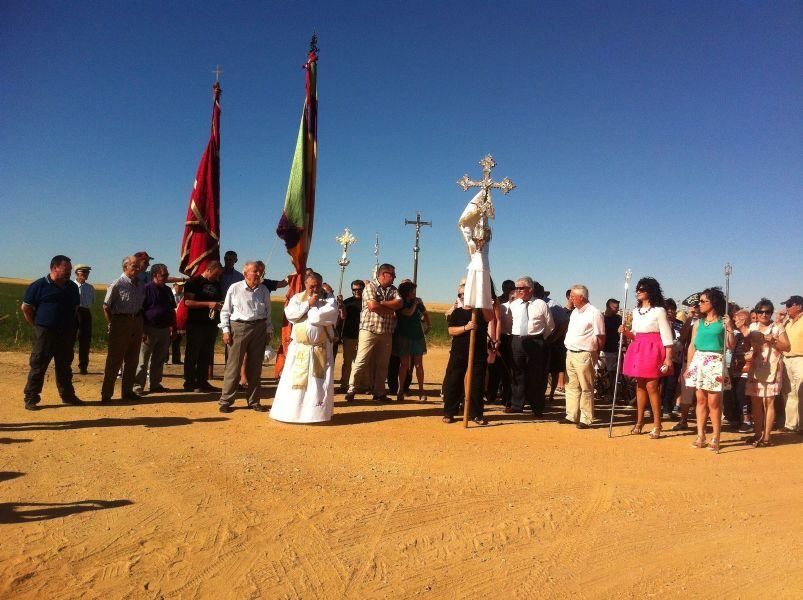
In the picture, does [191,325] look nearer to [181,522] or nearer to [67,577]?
[181,522]

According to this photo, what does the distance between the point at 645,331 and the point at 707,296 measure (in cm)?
86

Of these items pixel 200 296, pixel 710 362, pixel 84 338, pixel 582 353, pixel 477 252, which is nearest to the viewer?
pixel 710 362

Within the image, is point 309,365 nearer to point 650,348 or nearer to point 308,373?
point 308,373

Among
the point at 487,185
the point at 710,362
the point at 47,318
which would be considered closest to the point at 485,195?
the point at 487,185

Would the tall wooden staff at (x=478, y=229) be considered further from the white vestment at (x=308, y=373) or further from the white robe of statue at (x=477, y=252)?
the white vestment at (x=308, y=373)

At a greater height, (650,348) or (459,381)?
(650,348)

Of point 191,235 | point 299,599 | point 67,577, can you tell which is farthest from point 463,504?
point 191,235

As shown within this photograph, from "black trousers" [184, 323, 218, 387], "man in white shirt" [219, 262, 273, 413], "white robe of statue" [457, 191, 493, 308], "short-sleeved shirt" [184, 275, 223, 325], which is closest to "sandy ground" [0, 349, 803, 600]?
"man in white shirt" [219, 262, 273, 413]

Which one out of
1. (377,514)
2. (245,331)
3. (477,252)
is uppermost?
(477,252)

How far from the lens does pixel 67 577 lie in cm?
307

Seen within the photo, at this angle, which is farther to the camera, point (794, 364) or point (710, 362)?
point (794, 364)

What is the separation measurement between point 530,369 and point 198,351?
5402mm

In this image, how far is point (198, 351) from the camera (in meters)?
9.10

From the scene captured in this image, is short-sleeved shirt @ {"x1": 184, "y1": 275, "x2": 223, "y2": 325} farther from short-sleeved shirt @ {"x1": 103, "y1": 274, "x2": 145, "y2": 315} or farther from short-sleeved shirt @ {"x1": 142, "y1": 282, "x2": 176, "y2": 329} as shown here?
short-sleeved shirt @ {"x1": 103, "y1": 274, "x2": 145, "y2": 315}
